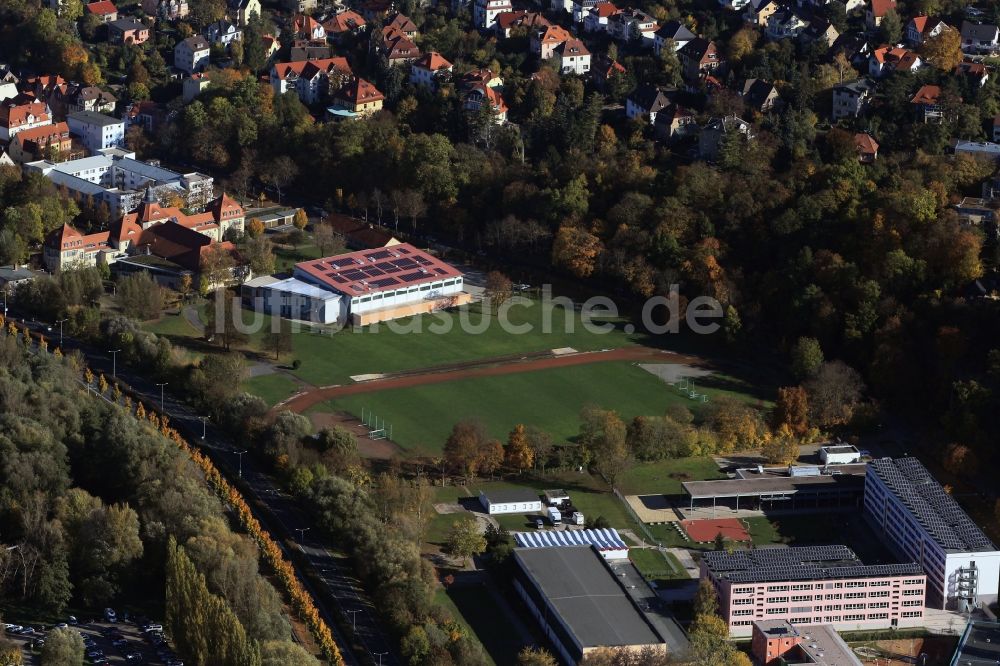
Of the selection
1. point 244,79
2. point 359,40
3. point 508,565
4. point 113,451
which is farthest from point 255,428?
point 359,40

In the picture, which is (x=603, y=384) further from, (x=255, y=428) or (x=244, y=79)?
(x=244, y=79)

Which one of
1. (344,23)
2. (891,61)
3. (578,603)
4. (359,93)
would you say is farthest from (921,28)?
(578,603)

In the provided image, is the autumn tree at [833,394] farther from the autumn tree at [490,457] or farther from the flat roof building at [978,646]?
the flat roof building at [978,646]

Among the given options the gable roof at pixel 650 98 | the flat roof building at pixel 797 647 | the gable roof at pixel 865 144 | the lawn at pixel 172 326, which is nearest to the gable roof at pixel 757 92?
the gable roof at pixel 650 98

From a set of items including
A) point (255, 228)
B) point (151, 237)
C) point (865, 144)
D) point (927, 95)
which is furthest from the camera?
point (927, 95)

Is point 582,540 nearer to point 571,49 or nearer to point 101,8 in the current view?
point 571,49
